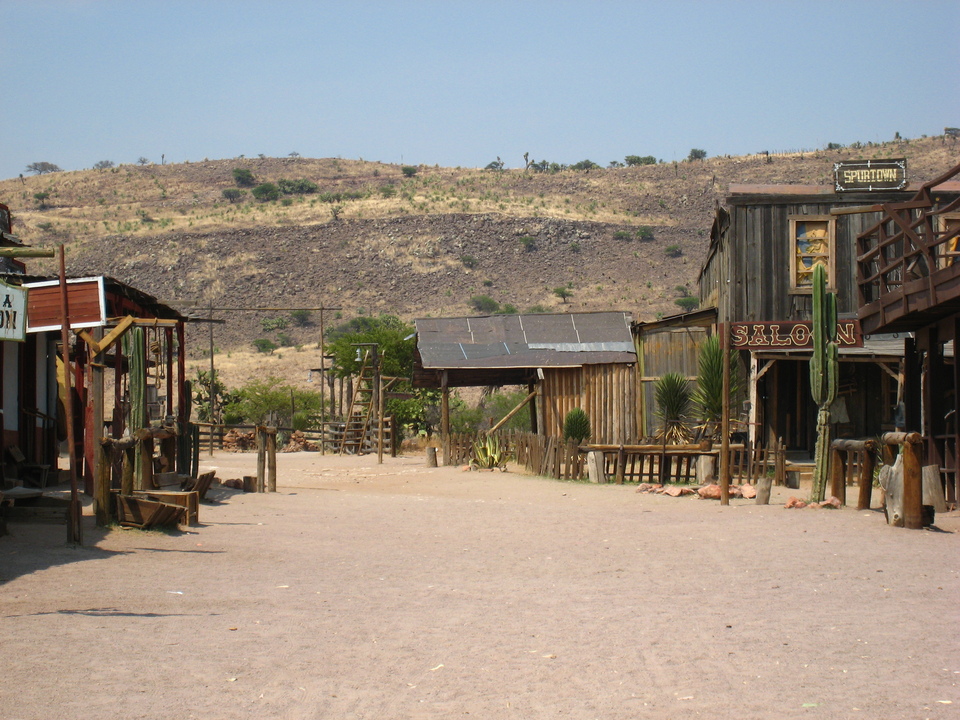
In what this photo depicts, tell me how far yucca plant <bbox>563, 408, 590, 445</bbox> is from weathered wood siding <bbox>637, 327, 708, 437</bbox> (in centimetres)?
148

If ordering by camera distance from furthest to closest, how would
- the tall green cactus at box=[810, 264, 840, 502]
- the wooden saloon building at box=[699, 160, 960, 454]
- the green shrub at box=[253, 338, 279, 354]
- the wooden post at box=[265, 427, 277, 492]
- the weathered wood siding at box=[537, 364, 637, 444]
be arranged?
the green shrub at box=[253, 338, 279, 354]
the weathered wood siding at box=[537, 364, 637, 444]
the wooden saloon building at box=[699, 160, 960, 454]
the wooden post at box=[265, 427, 277, 492]
the tall green cactus at box=[810, 264, 840, 502]

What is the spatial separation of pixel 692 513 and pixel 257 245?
68794 mm

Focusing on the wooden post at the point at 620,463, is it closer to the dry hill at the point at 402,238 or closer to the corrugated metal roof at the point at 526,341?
the corrugated metal roof at the point at 526,341

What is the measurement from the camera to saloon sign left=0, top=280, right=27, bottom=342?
8.05 meters

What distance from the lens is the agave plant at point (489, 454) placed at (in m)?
22.2

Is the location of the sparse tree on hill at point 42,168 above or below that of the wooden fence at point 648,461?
above

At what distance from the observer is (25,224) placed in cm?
8144

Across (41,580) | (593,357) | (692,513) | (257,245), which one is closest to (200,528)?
(41,580)

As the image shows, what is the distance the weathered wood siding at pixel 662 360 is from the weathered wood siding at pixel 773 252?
2.17 metres

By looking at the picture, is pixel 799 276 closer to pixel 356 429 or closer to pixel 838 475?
pixel 838 475

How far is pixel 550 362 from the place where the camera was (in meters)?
23.2

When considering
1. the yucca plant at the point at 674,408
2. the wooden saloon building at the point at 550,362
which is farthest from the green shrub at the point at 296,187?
the yucca plant at the point at 674,408

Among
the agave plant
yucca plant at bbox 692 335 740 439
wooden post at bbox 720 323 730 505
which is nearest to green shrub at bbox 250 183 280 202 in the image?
the agave plant

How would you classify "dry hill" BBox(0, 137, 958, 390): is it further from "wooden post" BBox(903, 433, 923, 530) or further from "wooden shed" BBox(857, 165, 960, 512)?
"wooden post" BBox(903, 433, 923, 530)
